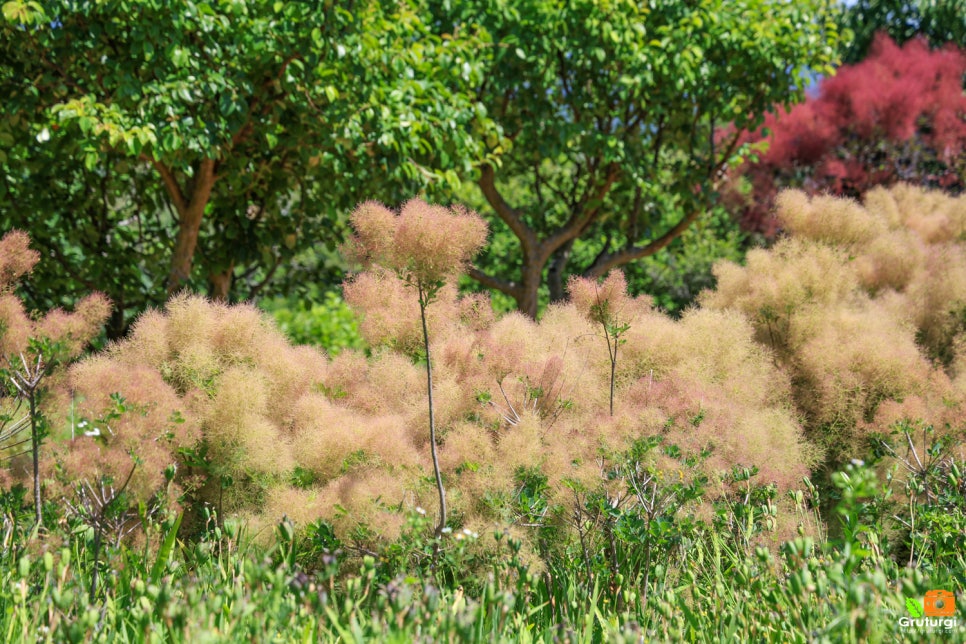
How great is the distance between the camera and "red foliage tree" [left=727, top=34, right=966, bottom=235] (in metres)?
6.78

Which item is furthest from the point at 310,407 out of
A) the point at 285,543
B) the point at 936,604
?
the point at 936,604

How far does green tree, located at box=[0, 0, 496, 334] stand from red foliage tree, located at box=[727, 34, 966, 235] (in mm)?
3478

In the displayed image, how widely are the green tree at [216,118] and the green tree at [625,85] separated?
579 millimetres

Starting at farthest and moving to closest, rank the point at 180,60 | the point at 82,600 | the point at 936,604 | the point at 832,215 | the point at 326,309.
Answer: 1. the point at 326,309
2. the point at 832,215
3. the point at 180,60
4. the point at 936,604
5. the point at 82,600

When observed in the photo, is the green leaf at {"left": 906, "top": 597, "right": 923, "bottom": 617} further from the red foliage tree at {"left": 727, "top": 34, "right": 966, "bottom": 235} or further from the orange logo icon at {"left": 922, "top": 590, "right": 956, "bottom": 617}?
the red foliage tree at {"left": 727, "top": 34, "right": 966, "bottom": 235}

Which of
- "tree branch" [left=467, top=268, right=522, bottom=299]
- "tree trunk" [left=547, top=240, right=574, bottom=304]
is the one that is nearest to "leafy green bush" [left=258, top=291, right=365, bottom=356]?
"tree branch" [left=467, top=268, right=522, bottom=299]

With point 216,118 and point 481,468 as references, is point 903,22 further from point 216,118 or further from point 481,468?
point 481,468

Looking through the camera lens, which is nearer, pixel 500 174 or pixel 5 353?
pixel 5 353

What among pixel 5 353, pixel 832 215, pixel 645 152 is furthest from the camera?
pixel 645 152

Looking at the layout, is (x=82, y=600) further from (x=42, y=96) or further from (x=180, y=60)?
(x=42, y=96)

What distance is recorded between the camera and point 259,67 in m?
4.12

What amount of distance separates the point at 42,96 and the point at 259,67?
112 centimetres

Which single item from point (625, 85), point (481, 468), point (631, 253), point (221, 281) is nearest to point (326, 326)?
point (221, 281)

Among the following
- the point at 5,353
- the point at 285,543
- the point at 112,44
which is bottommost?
the point at 285,543
